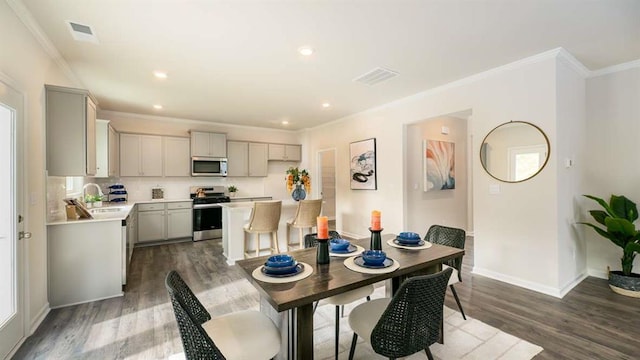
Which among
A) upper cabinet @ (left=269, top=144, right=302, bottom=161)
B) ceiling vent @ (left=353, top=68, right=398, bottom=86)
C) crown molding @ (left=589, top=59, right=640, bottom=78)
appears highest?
ceiling vent @ (left=353, top=68, right=398, bottom=86)

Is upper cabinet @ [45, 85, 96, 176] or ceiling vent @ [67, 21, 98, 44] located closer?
ceiling vent @ [67, 21, 98, 44]

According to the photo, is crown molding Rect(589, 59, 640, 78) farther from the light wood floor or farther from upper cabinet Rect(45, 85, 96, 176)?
upper cabinet Rect(45, 85, 96, 176)

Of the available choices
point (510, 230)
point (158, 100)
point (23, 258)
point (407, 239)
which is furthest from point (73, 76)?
point (510, 230)

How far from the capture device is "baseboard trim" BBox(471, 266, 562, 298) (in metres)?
2.91

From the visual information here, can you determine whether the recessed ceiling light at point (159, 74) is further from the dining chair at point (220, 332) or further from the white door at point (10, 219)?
the dining chair at point (220, 332)

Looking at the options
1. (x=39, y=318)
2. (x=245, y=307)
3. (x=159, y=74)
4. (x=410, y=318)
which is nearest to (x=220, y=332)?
(x=410, y=318)

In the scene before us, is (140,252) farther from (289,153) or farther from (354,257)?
(354,257)

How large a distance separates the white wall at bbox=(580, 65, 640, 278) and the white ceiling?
34 centimetres

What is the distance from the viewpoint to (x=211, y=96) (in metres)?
4.34

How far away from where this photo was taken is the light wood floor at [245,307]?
2.06 m

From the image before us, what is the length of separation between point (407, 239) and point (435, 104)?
103 inches

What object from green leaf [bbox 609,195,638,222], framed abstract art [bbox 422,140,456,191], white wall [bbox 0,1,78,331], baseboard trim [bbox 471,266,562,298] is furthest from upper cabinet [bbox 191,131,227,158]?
green leaf [bbox 609,195,638,222]

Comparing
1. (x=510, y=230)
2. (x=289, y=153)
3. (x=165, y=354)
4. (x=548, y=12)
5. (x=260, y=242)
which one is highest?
(x=548, y=12)

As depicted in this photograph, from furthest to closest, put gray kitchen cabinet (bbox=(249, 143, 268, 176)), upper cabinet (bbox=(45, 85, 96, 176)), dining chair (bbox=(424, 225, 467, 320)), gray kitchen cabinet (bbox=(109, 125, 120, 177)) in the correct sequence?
gray kitchen cabinet (bbox=(249, 143, 268, 176)), gray kitchen cabinet (bbox=(109, 125, 120, 177)), upper cabinet (bbox=(45, 85, 96, 176)), dining chair (bbox=(424, 225, 467, 320))
